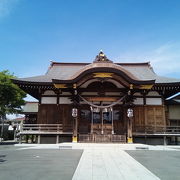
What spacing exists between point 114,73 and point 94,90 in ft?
7.40

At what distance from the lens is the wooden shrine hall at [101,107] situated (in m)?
12.0

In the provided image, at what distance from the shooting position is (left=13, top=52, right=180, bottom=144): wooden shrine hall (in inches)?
474

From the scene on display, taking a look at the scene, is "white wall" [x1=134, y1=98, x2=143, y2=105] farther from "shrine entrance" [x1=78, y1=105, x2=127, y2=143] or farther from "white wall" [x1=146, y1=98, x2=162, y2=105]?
"shrine entrance" [x1=78, y1=105, x2=127, y2=143]

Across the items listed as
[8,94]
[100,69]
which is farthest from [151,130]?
[8,94]

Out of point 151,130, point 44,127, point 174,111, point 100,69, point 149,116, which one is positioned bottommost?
point 151,130

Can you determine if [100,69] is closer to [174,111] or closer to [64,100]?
[64,100]

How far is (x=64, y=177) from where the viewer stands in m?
4.16

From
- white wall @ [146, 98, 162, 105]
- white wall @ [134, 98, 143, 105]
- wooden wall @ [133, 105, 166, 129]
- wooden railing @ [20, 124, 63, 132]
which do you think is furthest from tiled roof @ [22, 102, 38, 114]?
white wall @ [146, 98, 162, 105]

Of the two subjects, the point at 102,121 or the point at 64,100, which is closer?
the point at 102,121

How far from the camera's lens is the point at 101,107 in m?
12.3

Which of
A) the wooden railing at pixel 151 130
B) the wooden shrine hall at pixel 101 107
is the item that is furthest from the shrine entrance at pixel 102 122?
the wooden railing at pixel 151 130

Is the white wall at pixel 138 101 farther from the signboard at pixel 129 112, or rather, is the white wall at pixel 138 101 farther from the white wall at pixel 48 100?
the white wall at pixel 48 100

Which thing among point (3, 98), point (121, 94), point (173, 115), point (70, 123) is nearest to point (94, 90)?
point (121, 94)

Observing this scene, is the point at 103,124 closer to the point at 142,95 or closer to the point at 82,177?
the point at 142,95
